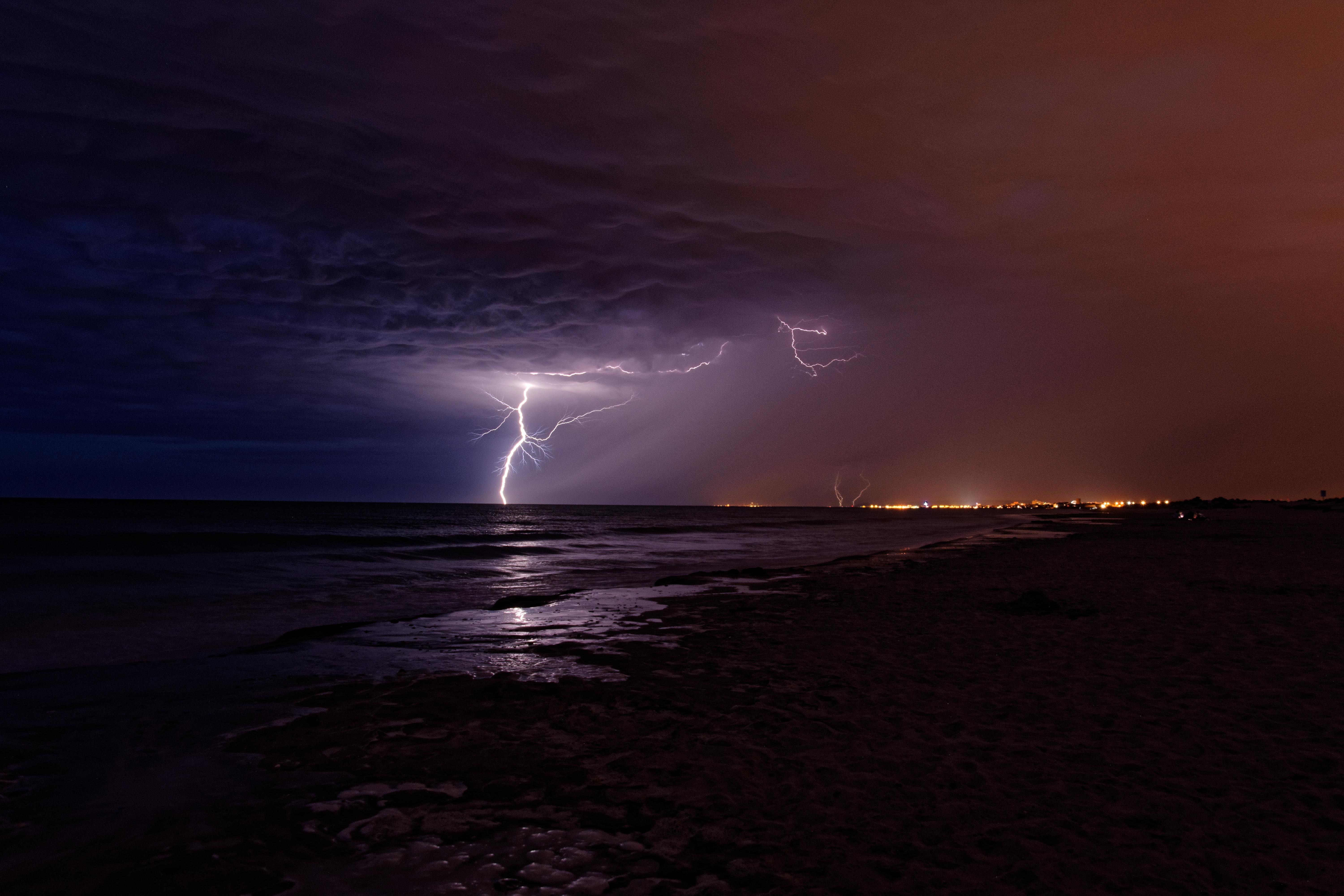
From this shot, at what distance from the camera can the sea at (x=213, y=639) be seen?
16.2 ft

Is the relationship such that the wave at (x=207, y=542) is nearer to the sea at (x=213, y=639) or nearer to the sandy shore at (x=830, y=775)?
the sea at (x=213, y=639)

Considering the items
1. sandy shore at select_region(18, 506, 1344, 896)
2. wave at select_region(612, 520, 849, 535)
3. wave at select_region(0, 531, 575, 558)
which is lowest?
wave at select_region(612, 520, 849, 535)

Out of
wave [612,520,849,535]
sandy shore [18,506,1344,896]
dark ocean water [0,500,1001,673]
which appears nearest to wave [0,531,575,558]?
dark ocean water [0,500,1001,673]

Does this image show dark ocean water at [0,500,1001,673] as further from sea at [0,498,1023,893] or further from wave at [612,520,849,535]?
wave at [612,520,849,535]

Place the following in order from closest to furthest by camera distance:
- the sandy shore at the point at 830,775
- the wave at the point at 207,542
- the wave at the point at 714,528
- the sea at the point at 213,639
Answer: the sandy shore at the point at 830,775, the sea at the point at 213,639, the wave at the point at 207,542, the wave at the point at 714,528

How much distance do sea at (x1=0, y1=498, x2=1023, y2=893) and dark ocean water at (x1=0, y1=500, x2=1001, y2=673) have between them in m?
0.13

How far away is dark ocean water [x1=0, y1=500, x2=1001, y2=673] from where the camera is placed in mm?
12664

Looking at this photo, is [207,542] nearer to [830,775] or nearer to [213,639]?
[213,639]

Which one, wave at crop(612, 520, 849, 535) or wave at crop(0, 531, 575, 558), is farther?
wave at crop(612, 520, 849, 535)

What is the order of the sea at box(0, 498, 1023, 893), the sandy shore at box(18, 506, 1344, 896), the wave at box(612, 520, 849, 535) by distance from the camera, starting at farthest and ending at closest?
the wave at box(612, 520, 849, 535) < the sea at box(0, 498, 1023, 893) < the sandy shore at box(18, 506, 1344, 896)

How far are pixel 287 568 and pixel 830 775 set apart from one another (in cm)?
2514

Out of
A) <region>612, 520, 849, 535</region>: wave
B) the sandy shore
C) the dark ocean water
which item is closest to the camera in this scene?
the sandy shore

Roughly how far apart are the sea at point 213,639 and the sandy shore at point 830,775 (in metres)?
0.59

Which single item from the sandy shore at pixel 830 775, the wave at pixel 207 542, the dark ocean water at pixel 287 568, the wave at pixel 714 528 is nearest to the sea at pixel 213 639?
the dark ocean water at pixel 287 568
